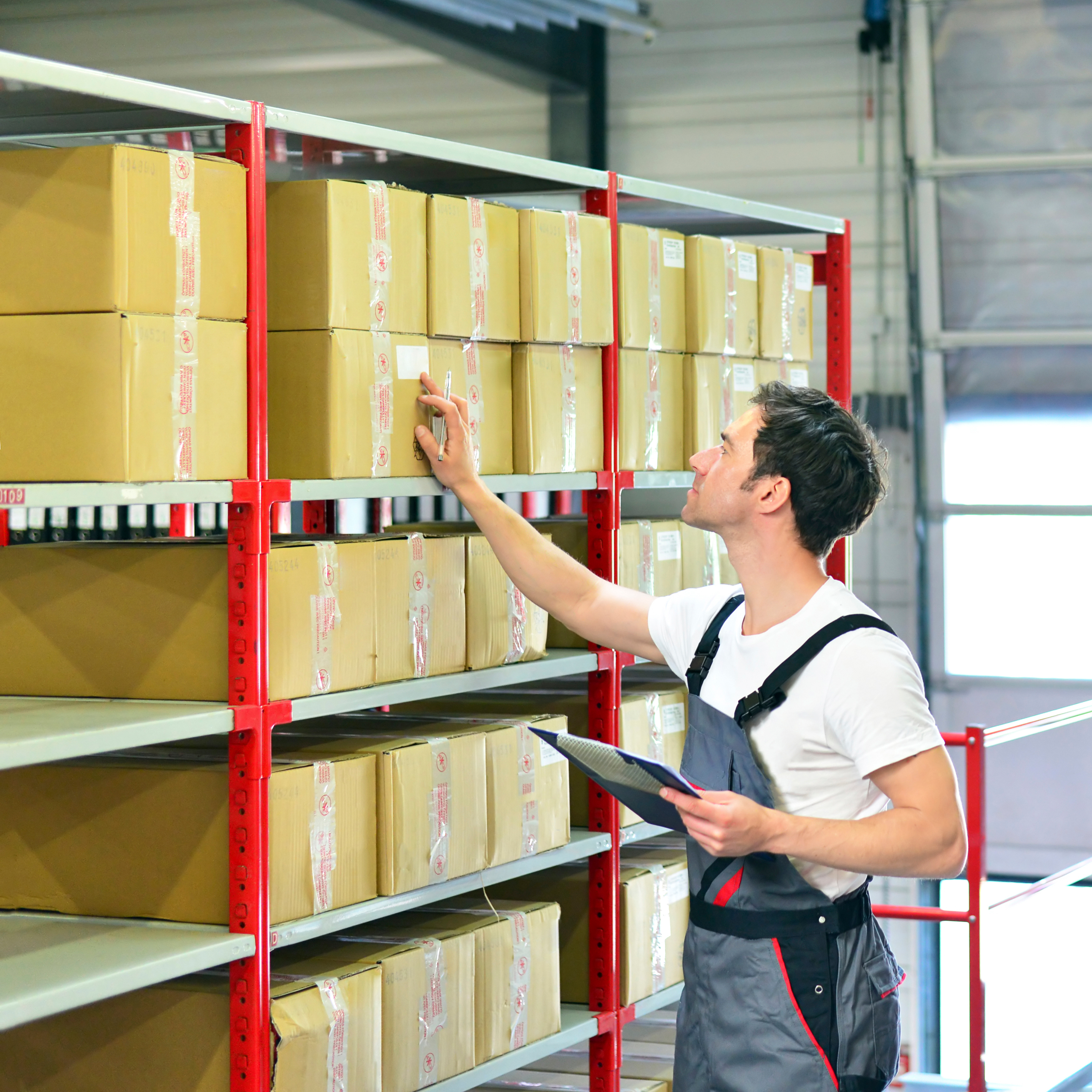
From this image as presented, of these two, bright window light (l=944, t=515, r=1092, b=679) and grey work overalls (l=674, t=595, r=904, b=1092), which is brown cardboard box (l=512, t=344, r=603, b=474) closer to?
grey work overalls (l=674, t=595, r=904, b=1092)

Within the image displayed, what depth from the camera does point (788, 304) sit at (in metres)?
4.25

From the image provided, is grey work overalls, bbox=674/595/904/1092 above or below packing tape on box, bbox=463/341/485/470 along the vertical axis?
below

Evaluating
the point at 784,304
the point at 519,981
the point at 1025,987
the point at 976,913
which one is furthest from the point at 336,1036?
the point at 1025,987

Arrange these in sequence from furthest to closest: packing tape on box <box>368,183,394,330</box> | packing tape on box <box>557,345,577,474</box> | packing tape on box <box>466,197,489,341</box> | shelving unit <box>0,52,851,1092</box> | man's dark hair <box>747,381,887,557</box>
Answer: packing tape on box <box>557,345,577,474</box> → packing tape on box <box>466,197,489,341</box> → packing tape on box <box>368,183,394,330</box> → man's dark hair <box>747,381,887,557</box> → shelving unit <box>0,52,851,1092</box>

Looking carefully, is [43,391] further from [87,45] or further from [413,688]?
[87,45]

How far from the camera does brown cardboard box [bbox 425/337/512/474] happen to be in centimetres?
312

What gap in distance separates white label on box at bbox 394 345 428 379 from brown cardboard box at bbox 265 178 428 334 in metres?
0.04

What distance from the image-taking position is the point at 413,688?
118 inches

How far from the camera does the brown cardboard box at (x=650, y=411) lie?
364 centimetres

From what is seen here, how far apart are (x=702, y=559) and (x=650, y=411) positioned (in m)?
0.53

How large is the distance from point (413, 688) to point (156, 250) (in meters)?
1.02

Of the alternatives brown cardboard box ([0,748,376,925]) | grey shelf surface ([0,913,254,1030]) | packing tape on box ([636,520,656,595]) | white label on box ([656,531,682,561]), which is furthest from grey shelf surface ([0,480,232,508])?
white label on box ([656,531,682,561])

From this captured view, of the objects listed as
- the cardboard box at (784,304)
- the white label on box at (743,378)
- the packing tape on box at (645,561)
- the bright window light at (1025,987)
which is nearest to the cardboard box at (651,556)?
the packing tape on box at (645,561)

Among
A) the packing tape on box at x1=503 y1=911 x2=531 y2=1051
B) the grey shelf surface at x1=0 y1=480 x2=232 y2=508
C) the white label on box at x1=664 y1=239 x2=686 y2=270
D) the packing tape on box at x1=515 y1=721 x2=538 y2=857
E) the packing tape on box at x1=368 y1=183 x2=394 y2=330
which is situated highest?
the white label on box at x1=664 y1=239 x2=686 y2=270
